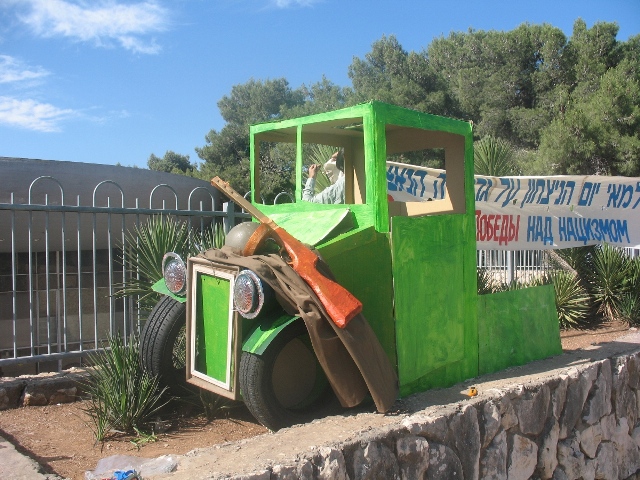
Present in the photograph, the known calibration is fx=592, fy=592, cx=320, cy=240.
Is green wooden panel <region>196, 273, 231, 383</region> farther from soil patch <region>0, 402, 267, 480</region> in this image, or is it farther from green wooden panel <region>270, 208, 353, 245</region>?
green wooden panel <region>270, 208, 353, 245</region>

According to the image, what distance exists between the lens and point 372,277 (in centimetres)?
382

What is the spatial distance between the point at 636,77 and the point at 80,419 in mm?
22894

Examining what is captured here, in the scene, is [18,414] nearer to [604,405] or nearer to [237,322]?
[237,322]

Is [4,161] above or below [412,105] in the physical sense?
below

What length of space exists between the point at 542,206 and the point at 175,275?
6.26 m

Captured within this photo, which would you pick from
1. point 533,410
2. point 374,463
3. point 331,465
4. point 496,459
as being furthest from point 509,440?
point 331,465

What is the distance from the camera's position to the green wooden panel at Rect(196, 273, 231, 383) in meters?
3.48

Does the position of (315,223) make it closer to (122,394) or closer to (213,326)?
(213,326)

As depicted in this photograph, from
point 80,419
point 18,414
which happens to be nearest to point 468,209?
point 80,419

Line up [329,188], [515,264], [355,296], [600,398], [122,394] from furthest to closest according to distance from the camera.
A: [515,264], [600,398], [329,188], [355,296], [122,394]

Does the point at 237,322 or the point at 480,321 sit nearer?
the point at 237,322

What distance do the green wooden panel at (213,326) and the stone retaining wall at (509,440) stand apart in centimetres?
62

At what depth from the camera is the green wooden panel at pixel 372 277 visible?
12.3ft

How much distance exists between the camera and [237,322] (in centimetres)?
333
